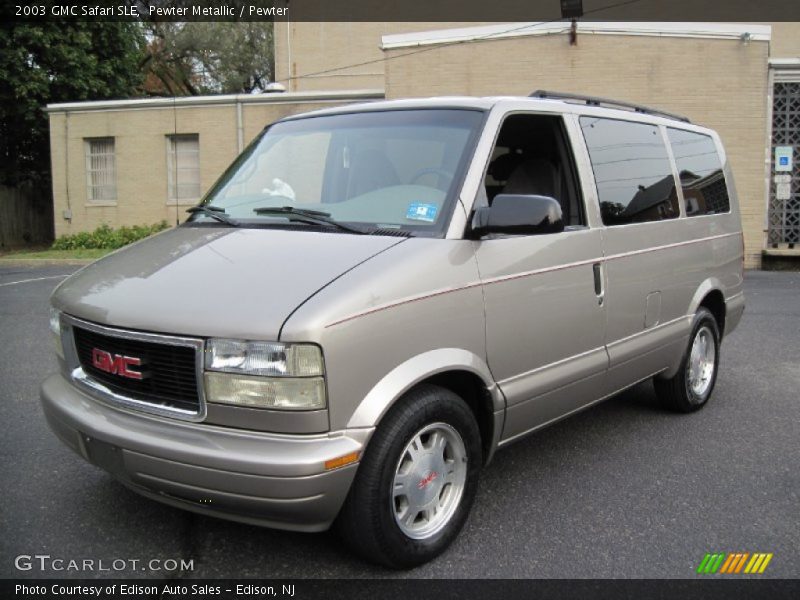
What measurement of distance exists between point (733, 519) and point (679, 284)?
69.7 inches

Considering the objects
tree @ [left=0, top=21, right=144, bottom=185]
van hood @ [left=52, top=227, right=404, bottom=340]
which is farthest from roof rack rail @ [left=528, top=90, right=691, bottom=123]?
tree @ [left=0, top=21, right=144, bottom=185]

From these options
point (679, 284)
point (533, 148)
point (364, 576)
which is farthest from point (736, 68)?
point (364, 576)

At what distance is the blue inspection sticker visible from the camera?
3277 millimetres

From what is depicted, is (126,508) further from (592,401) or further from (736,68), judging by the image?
(736,68)

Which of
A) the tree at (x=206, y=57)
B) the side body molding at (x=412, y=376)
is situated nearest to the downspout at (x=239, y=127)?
the tree at (x=206, y=57)

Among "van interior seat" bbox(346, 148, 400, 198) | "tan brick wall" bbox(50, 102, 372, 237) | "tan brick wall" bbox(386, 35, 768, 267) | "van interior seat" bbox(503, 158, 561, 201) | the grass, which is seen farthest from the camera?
"tan brick wall" bbox(50, 102, 372, 237)

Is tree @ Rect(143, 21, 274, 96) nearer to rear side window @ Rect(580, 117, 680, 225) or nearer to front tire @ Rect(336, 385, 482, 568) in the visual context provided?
rear side window @ Rect(580, 117, 680, 225)

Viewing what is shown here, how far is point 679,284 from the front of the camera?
15.9ft

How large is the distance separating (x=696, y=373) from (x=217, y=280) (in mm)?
3866

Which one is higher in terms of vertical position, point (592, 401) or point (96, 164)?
point (96, 164)

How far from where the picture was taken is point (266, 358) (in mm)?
2617

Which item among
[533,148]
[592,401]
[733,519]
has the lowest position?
[733,519]

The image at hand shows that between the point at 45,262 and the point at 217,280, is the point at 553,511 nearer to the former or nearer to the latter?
the point at 217,280

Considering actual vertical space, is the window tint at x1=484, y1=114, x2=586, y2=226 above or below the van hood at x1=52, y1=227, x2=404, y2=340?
above
